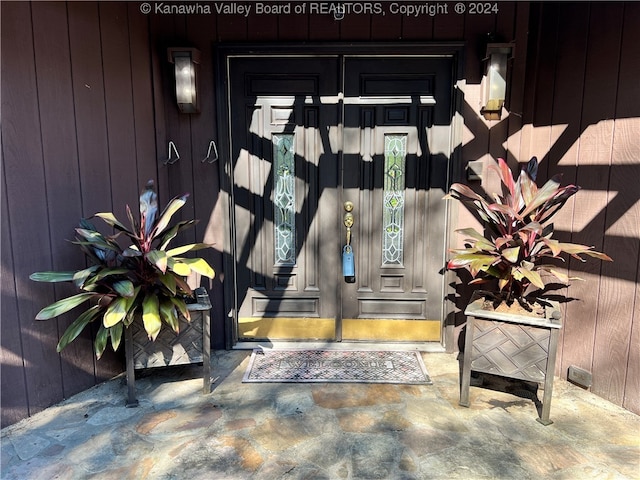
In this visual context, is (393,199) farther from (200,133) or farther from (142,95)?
(142,95)

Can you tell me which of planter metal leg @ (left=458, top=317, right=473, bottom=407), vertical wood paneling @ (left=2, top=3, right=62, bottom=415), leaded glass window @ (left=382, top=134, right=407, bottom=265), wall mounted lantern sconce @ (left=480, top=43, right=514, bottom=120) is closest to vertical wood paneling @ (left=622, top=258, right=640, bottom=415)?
planter metal leg @ (left=458, top=317, right=473, bottom=407)

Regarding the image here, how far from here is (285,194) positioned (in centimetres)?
292

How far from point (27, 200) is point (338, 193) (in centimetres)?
179

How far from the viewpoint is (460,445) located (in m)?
1.94

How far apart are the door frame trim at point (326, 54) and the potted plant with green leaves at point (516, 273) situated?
0.56m

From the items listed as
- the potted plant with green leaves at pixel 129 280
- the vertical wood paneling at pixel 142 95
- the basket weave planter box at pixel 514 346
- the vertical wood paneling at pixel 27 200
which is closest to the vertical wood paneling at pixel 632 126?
the basket weave planter box at pixel 514 346

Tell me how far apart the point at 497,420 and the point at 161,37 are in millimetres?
3031

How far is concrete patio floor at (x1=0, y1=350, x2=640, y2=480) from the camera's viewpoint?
1.78 m

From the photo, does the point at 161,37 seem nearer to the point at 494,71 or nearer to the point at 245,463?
the point at 494,71

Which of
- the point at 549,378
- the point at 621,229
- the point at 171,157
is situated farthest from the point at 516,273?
the point at 171,157

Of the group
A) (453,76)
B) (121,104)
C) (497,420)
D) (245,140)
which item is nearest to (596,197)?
(453,76)

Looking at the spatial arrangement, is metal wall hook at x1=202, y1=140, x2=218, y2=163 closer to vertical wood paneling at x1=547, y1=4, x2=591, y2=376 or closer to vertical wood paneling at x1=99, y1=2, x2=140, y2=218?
vertical wood paneling at x1=99, y1=2, x2=140, y2=218

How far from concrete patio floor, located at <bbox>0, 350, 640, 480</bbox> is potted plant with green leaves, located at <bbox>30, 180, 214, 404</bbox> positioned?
42 cm

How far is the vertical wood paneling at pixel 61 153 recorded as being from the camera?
2082 mm
